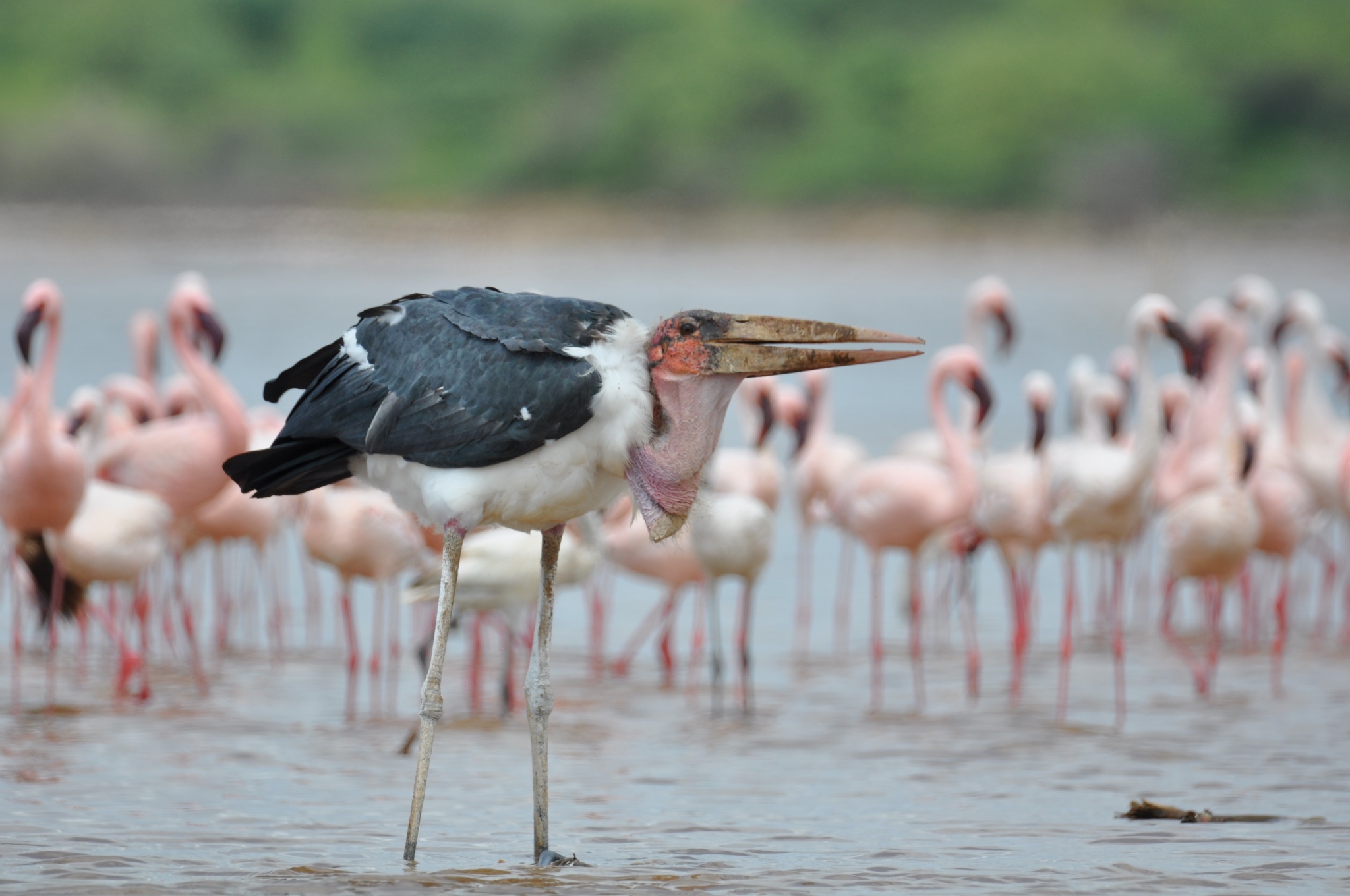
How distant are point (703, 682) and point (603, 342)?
3.77m

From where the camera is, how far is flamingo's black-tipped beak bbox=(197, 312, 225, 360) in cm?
879

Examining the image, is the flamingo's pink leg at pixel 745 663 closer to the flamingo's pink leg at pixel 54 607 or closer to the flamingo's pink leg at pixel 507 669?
the flamingo's pink leg at pixel 507 669

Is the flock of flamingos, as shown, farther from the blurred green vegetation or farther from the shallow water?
the blurred green vegetation

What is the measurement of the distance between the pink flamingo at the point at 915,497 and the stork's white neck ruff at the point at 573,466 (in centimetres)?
373

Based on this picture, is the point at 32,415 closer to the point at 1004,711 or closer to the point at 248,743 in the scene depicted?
the point at 248,743

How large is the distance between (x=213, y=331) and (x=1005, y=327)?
14.2 ft

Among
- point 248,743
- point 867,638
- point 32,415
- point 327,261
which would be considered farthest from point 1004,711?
point 327,261

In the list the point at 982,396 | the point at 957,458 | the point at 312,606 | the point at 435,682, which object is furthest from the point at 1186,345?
the point at 312,606

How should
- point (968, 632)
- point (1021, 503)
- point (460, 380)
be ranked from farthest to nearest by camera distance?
point (968, 632) < point (1021, 503) < point (460, 380)

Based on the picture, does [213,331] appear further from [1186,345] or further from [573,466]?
[1186,345]

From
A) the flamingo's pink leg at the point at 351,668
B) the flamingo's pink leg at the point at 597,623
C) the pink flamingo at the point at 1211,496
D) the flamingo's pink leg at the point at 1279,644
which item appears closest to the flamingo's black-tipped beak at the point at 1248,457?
the pink flamingo at the point at 1211,496

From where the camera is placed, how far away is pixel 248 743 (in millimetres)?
7078

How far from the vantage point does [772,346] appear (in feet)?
16.4

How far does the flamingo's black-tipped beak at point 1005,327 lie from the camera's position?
10.4m
